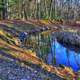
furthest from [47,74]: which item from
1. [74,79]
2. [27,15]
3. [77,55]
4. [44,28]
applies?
[27,15]

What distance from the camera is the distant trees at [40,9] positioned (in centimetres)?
5144

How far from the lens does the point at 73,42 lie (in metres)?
36.2

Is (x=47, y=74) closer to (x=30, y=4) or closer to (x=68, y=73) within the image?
(x=68, y=73)

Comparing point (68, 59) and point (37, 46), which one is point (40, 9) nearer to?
point (37, 46)

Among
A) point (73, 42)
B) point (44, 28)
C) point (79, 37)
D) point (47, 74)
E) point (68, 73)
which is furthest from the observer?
point (44, 28)

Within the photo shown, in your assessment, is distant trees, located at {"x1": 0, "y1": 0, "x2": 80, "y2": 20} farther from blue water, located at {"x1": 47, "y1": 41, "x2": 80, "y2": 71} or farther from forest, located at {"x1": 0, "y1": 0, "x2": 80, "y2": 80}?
blue water, located at {"x1": 47, "y1": 41, "x2": 80, "y2": 71}

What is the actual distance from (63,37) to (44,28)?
24.0 feet

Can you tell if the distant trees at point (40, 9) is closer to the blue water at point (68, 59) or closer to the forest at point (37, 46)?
the forest at point (37, 46)

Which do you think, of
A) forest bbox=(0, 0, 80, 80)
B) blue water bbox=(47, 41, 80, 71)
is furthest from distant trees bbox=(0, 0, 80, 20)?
blue water bbox=(47, 41, 80, 71)

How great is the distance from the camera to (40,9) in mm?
60188

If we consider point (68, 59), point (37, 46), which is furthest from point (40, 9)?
point (68, 59)

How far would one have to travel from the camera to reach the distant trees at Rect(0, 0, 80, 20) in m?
51.4

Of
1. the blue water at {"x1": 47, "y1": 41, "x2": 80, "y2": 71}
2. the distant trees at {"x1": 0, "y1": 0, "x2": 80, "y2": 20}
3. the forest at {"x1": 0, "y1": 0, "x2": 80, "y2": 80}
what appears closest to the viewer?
the forest at {"x1": 0, "y1": 0, "x2": 80, "y2": 80}

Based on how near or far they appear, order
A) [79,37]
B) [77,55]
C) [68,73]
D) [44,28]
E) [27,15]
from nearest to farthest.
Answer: [68,73]
[77,55]
[79,37]
[44,28]
[27,15]
